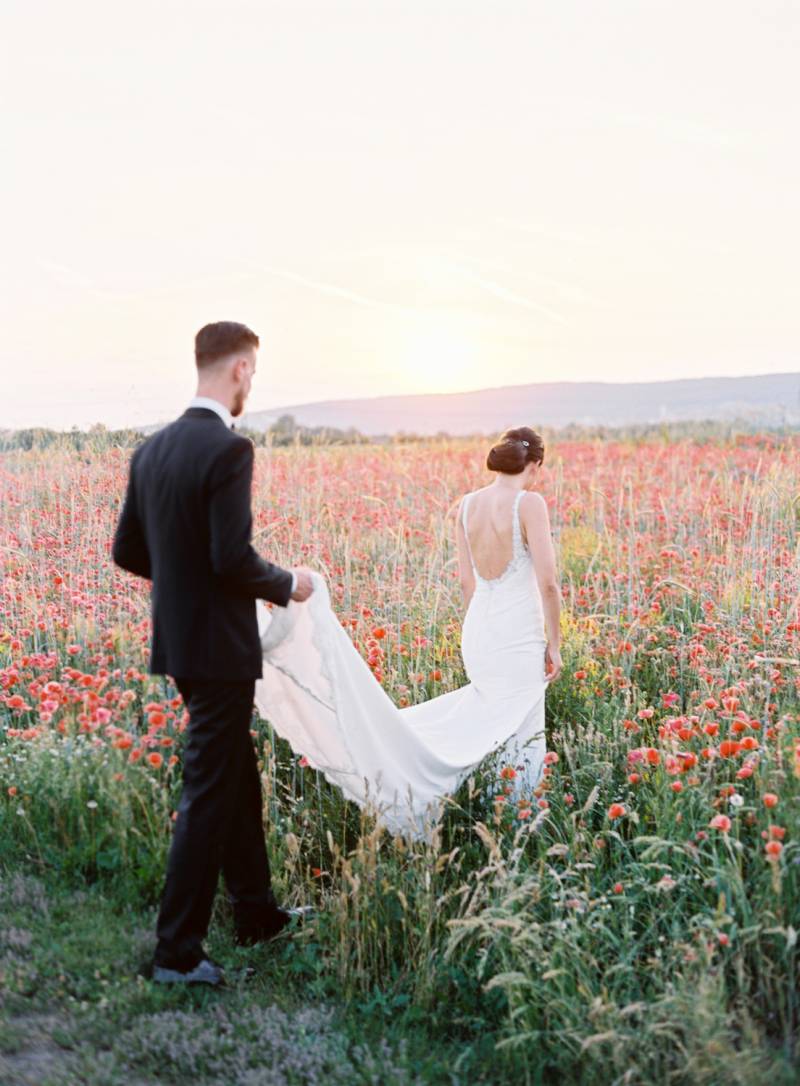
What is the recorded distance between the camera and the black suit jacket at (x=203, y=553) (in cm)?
349

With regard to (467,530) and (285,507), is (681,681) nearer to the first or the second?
(467,530)

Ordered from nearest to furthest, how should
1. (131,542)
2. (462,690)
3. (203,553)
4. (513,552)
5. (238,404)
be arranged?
1. (203,553)
2. (238,404)
3. (131,542)
4. (513,552)
5. (462,690)

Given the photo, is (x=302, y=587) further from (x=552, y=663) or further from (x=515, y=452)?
(x=552, y=663)

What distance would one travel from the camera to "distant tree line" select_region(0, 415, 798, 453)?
9508mm

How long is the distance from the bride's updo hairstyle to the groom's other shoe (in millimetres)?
2347

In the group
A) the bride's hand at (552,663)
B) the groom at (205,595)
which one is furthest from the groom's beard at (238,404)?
the bride's hand at (552,663)

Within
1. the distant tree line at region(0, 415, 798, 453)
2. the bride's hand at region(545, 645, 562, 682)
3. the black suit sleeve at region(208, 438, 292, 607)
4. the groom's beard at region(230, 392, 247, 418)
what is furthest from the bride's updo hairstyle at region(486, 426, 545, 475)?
the distant tree line at region(0, 415, 798, 453)

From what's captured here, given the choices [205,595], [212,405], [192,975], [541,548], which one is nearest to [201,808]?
[192,975]

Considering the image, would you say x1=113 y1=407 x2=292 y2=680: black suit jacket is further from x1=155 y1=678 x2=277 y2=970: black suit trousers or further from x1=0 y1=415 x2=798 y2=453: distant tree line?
x1=0 y1=415 x2=798 y2=453: distant tree line

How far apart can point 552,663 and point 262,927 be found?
84.9 inches

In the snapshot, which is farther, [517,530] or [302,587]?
[517,530]

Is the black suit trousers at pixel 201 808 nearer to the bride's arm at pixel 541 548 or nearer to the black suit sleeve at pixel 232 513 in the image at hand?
the black suit sleeve at pixel 232 513

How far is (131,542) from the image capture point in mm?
3943

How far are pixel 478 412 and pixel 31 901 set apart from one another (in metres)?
81.9
